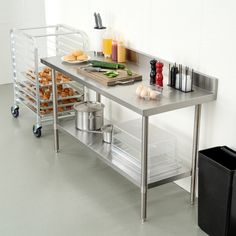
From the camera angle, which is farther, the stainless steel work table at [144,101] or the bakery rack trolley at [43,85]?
the bakery rack trolley at [43,85]

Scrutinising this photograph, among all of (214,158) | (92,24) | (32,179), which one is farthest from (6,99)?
(214,158)

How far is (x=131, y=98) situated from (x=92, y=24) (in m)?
1.47

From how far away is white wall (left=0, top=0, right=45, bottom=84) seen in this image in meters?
5.58

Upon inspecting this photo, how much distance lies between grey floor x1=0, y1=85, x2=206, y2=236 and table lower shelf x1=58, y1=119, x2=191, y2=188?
23 centimetres

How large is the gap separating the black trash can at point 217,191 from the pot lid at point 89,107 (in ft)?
3.78

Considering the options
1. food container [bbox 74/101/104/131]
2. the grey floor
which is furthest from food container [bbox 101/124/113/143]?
the grey floor

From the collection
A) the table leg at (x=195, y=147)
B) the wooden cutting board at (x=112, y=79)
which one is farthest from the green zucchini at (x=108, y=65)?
the table leg at (x=195, y=147)

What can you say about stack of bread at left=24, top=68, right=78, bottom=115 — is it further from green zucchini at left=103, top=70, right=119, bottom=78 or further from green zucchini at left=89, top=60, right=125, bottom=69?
green zucchini at left=103, top=70, right=119, bottom=78

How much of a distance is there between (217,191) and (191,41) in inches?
37.9

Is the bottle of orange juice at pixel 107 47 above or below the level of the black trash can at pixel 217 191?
above

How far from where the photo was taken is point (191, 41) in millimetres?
3168

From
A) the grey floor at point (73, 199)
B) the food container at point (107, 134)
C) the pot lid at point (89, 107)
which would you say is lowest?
the grey floor at point (73, 199)

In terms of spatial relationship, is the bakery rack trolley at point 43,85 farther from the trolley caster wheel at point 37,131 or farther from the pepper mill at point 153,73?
the pepper mill at point 153,73

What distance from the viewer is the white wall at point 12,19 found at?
558 centimetres
